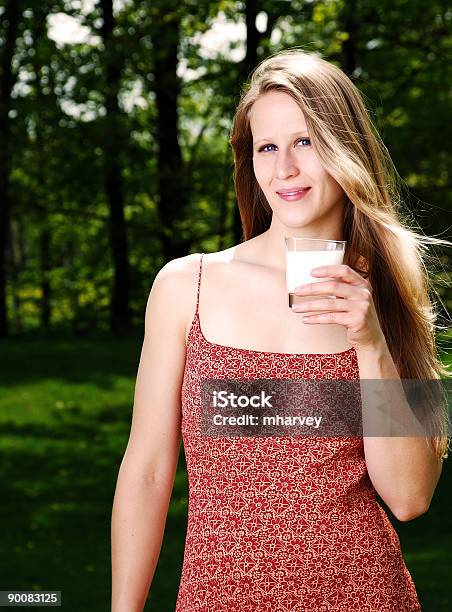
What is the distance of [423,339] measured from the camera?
3.03m

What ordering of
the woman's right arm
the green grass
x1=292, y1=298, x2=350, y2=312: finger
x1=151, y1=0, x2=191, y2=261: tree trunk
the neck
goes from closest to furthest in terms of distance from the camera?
x1=292, y1=298, x2=350, y2=312: finger → the woman's right arm → the neck → the green grass → x1=151, y1=0, x2=191, y2=261: tree trunk

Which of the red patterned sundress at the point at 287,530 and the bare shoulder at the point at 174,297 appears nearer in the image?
the red patterned sundress at the point at 287,530

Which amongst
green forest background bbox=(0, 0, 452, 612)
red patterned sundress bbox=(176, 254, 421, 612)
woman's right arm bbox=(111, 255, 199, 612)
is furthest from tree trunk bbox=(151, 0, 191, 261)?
red patterned sundress bbox=(176, 254, 421, 612)

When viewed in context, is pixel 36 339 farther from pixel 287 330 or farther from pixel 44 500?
pixel 287 330

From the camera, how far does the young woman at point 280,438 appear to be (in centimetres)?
272

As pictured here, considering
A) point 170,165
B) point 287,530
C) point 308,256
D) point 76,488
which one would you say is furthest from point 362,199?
point 170,165

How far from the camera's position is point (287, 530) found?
272 centimetres

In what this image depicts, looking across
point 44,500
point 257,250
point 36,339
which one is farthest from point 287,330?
point 36,339

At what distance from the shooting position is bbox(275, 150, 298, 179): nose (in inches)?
109

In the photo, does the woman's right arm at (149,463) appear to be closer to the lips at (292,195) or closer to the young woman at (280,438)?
the young woman at (280,438)

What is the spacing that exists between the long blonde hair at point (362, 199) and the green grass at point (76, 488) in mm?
4303

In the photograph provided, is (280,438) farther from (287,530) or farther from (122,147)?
(122,147)

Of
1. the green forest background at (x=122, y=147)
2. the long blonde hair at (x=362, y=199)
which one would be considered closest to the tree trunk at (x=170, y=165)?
the green forest background at (x=122, y=147)

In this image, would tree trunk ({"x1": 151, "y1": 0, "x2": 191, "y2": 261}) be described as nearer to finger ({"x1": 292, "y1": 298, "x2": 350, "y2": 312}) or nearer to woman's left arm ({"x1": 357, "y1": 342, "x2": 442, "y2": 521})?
woman's left arm ({"x1": 357, "y1": 342, "x2": 442, "y2": 521})
